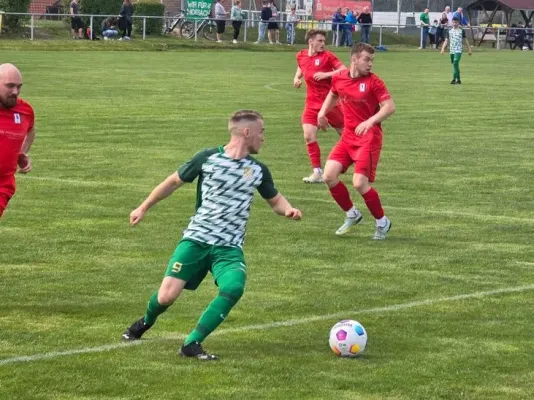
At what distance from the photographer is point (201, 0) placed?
203ft

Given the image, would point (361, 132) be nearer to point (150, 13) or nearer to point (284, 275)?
point (284, 275)

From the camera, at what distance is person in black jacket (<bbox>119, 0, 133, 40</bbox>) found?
5278 centimetres

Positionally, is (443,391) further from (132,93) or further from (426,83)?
(426,83)

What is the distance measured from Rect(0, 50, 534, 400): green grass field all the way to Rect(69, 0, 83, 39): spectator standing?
96.5 ft

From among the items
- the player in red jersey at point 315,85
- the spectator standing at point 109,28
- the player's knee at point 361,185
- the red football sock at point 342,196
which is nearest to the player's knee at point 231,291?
the player's knee at point 361,185

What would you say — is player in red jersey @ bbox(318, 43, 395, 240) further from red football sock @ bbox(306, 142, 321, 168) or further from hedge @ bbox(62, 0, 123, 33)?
hedge @ bbox(62, 0, 123, 33)

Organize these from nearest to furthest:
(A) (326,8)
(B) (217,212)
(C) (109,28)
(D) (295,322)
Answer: (B) (217,212)
(D) (295,322)
(C) (109,28)
(A) (326,8)

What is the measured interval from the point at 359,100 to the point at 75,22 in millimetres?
42553

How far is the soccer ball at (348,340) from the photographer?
8383 millimetres

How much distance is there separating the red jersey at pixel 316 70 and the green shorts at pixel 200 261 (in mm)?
9318

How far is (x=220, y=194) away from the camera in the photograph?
849 cm

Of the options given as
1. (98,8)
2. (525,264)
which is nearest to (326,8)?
(98,8)

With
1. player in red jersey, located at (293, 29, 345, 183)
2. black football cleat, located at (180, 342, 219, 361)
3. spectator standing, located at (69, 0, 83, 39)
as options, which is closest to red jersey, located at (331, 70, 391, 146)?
player in red jersey, located at (293, 29, 345, 183)

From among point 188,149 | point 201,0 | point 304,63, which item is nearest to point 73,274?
point 304,63
